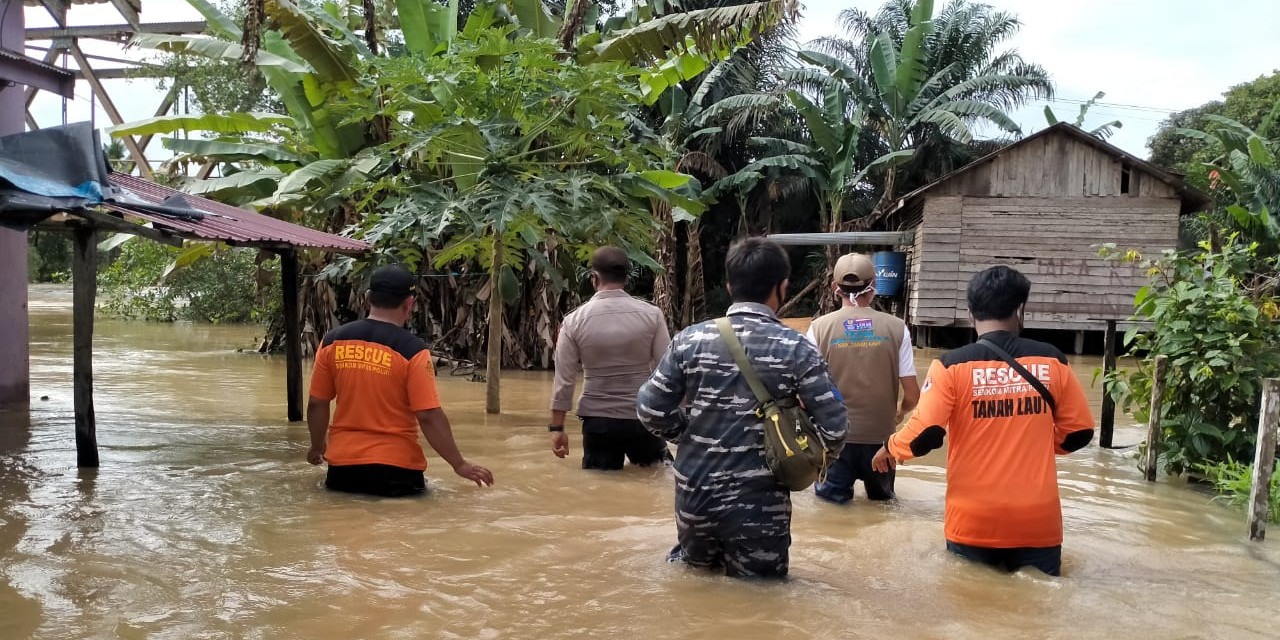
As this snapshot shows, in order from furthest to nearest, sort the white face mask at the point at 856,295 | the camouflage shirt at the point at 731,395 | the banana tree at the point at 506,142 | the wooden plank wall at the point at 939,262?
the wooden plank wall at the point at 939,262 < the banana tree at the point at 506,142 < the white face mask at the point at 856,295 < the camouflage shirt at the point at 731,395

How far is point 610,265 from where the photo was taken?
22.4 ft

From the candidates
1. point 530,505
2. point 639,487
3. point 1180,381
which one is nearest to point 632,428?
point 639,487

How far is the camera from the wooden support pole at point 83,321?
22.2ft

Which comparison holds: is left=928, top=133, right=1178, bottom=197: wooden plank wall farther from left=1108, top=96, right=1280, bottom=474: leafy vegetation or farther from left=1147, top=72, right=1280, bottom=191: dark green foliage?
left=1108, top=96, right=1280, bottom=474: leafy vegetation

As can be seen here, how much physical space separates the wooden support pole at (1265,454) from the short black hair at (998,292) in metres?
2.53

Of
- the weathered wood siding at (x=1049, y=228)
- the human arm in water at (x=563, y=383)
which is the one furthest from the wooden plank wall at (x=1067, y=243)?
the human arm in water at (x=563, y=383)

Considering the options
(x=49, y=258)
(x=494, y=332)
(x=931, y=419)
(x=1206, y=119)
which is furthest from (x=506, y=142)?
(x=49, y=258)

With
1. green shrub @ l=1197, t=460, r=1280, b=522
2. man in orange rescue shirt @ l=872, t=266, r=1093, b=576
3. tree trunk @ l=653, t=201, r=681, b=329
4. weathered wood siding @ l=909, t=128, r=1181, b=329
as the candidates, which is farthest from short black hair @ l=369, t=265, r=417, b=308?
weathered wood siding @ l=909, t=128, r=1181, b=329

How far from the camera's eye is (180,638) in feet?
12.3

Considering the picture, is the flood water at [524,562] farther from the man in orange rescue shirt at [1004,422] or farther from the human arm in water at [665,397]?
the human arm in water at [665,397]

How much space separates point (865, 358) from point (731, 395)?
7.66ft

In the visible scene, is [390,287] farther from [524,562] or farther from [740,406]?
[740,406]

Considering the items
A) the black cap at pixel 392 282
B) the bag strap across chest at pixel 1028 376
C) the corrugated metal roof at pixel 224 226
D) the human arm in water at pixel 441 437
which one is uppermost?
the corrugated metal roof at pixel 224 226

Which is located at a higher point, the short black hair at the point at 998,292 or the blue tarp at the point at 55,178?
the blue tarp at the point at 55,178
